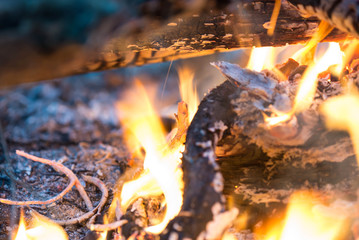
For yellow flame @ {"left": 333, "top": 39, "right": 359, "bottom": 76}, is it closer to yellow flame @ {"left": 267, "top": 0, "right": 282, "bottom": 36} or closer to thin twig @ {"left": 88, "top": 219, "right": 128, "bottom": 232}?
yellow flame @ {"left": 267, "top": 0, "right": 282, "bottom": 36}

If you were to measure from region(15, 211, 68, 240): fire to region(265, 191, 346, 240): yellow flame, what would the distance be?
1.47m

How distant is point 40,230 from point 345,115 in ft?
7.00

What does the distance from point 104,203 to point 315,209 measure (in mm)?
1528

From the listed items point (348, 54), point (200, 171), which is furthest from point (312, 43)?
point (200, 171)

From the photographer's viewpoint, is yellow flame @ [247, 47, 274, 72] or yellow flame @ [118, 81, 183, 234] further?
yellow flame @ [247, 47, 274, 72]

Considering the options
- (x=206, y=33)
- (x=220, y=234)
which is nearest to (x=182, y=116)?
(x=206, y=33)

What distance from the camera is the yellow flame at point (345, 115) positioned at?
162 centimetres

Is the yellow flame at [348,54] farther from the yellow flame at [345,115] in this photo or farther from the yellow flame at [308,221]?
the yellow flame at [308,221]

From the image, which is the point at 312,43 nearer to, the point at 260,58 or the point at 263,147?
the point at 260,58

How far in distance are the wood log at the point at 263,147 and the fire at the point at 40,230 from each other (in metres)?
1.19

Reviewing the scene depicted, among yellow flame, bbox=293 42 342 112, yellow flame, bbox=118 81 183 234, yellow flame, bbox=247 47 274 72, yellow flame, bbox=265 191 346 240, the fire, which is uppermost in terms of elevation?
yellow flame, bbox=247 47 274 72

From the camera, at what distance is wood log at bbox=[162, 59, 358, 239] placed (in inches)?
63.0

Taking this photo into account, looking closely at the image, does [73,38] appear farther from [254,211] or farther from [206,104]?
[254,211]

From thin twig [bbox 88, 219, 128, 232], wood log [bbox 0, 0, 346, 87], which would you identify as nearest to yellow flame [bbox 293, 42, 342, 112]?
wood log [bbox 0, 0, 346, 87]
